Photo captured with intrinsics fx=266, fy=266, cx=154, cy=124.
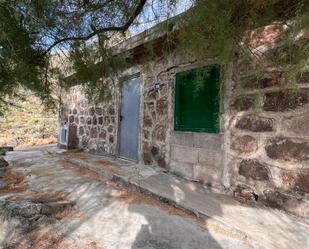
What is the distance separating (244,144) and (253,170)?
0.32 m

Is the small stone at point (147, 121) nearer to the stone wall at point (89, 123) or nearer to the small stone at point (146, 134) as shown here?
the small stone at point (146, 134)

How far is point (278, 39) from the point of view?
9.01 feet

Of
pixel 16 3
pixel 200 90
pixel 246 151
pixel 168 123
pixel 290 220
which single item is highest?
pixel 16 3

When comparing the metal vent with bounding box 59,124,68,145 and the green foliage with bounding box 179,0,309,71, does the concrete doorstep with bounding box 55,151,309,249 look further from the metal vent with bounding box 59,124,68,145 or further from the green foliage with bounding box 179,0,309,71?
the metal vent with bounding box 59,124,68,145

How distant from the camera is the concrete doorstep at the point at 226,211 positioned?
2.20 metres

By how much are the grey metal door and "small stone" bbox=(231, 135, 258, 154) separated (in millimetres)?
2334

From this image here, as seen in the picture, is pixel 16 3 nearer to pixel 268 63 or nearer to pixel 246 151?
pixel 268 63

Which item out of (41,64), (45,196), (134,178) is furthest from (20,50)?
(134,178)

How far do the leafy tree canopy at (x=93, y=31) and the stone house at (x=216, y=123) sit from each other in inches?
17.3

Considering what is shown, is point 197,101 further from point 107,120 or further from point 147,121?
point 107,120

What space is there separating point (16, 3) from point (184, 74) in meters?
2.44

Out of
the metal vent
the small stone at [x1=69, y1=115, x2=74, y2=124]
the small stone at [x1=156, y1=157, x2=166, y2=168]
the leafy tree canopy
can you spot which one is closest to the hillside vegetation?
the metal vent

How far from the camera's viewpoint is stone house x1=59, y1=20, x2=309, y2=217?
2.72m

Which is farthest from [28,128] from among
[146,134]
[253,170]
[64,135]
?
[253,170]
